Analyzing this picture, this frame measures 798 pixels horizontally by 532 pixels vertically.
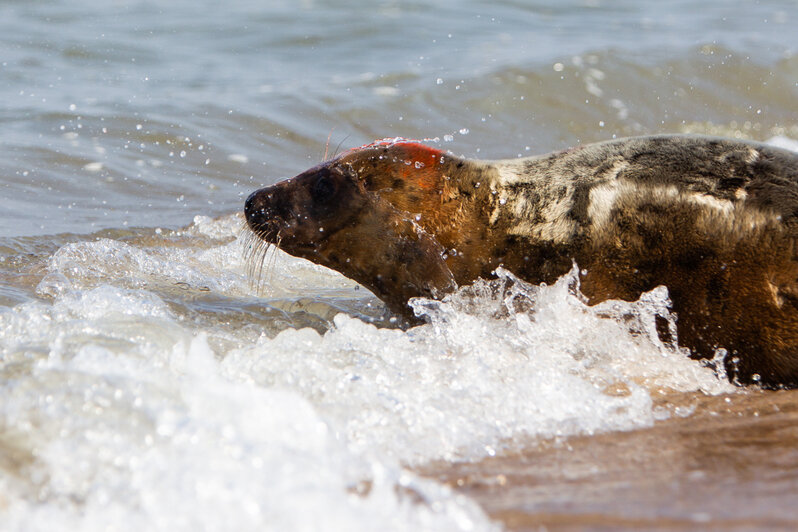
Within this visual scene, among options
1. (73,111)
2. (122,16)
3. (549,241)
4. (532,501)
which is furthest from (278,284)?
(122,16)

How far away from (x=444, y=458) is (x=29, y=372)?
4.33 ft

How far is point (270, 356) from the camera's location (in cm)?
327

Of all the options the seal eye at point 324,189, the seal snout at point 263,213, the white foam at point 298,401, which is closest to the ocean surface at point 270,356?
the white foam at point 298,401

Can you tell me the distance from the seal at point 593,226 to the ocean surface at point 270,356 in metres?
0.12

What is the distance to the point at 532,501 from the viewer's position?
7.84ft

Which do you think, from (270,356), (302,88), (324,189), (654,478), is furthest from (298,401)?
(302,88)

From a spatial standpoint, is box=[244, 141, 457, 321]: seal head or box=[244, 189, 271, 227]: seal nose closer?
box=[244, 141, 457, 321]: seal head

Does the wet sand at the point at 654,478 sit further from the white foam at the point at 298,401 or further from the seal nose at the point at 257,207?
the seal nose at the point at 257,207

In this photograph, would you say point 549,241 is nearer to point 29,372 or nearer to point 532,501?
point 532,501

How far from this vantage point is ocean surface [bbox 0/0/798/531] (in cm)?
237

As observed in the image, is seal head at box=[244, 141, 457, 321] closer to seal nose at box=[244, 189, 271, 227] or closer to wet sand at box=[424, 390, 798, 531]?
seal nose at box=[244, 189, 271, 227]

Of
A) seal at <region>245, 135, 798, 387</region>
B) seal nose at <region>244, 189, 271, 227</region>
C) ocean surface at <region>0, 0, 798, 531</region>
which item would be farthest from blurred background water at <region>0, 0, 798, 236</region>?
seal at <region>245, 135, 798, 387</region>

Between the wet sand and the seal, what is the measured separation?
469mm

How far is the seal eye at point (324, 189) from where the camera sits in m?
4.02
